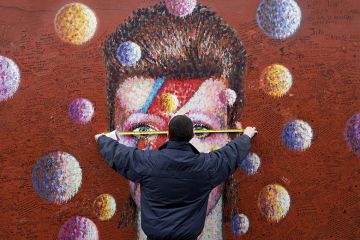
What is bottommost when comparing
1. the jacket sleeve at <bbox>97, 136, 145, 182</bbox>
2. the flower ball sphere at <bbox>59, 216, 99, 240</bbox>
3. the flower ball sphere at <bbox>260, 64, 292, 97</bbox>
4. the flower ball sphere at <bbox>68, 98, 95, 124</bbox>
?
the flower ball sphere at <bbox>59, 216, 99, 240</bbox>

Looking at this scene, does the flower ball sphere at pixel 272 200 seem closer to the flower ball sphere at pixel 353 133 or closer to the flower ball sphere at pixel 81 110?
the flower ball sphere at pixel 353 133

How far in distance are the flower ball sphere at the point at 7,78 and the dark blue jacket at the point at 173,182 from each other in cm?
112

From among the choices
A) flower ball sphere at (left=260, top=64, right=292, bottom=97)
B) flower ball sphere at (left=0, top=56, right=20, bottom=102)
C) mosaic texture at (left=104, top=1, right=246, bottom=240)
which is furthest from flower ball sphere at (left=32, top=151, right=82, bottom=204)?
flower ball sphere at (left=260, top=64, right=292, bottom=97)

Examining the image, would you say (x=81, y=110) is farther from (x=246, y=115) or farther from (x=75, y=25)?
(x=246, y=115)

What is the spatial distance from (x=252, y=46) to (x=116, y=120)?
1.19 m

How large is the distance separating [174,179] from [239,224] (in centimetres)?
97

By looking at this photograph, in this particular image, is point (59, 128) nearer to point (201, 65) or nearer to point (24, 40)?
point (24, 40)

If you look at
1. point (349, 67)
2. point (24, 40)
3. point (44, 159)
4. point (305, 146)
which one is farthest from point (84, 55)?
point (349, 67)

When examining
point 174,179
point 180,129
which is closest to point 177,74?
point 180,129

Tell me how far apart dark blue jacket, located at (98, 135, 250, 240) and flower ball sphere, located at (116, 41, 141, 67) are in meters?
0.83

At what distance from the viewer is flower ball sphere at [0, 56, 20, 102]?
2973 millimetres

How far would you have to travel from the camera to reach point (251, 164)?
301 centimetres

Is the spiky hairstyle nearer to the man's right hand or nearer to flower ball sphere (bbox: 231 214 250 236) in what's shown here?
the man's right hand

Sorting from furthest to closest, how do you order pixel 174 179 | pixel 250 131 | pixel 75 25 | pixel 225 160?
pixel 75 25 < pixel 250 131 < pixel 225 160 < pixel 174 179
